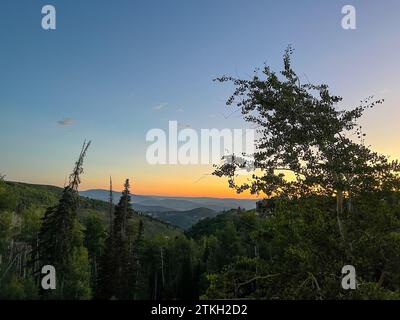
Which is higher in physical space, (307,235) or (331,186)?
(331,186)

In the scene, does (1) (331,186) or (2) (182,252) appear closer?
(1) (331,186)

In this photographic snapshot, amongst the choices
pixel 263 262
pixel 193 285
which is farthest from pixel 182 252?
pixel 263 262

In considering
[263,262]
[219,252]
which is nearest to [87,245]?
[219,252]

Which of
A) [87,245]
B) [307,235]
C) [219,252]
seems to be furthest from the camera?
[87,245]

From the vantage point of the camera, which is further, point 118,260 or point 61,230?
point 118,260

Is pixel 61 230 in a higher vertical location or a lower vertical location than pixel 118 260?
higher

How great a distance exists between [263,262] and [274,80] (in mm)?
5998

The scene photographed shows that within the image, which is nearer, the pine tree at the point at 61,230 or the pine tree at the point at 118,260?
the pine tree at the point at 61,230

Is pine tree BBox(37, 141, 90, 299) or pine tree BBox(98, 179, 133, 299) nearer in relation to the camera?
pine tree BBox(37, 141, 90, 299)

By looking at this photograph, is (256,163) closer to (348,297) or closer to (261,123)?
(261,123)

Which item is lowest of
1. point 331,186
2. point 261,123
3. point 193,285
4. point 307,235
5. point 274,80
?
point 193,285

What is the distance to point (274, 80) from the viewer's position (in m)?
12.9
